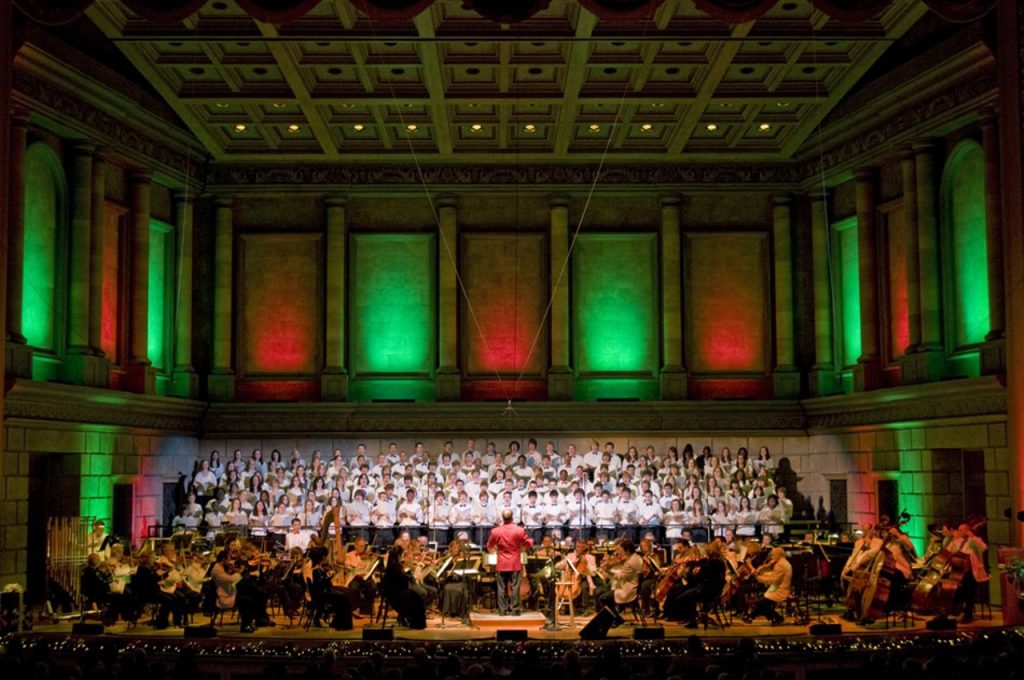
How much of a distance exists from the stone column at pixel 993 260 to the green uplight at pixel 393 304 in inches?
455

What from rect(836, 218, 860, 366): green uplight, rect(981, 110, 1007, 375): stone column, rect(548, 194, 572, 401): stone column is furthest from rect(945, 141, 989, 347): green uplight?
rect(548, 194, 572, 401): stone column

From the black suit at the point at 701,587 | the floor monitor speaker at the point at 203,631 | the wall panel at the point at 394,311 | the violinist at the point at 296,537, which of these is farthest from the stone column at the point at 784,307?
the floor monitor speaker at the point at 203,631

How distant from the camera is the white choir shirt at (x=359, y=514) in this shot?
21672mm

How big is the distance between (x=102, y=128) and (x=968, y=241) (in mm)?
15161

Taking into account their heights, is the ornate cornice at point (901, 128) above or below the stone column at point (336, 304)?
above

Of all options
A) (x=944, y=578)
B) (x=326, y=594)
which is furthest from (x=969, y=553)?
(x=326, y=594)

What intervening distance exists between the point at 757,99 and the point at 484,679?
16.2 m

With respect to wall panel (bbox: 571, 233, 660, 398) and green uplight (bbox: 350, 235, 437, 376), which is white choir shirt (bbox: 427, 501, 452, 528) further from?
wall panel (bbox: 571, 233, 660, 398)

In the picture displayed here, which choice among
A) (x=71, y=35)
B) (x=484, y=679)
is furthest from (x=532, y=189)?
(x=484, y=679)

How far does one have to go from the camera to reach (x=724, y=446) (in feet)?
80.1

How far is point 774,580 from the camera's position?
15.0m

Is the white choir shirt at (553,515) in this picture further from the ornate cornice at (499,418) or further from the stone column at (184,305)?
the stone column at (184,305)

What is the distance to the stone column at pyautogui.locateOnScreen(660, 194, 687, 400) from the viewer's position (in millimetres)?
24719

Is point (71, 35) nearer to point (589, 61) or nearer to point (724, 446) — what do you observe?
point (589, 61)
